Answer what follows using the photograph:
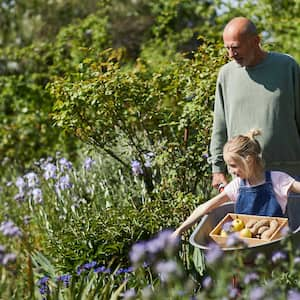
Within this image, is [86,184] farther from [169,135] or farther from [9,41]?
[9,41]

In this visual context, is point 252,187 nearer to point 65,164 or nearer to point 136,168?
point 136,168

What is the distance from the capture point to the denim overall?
383 cm

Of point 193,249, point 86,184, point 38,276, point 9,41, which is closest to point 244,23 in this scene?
point 193,249

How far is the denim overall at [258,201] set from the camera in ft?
12.6

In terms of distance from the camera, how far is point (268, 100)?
13.4 feet

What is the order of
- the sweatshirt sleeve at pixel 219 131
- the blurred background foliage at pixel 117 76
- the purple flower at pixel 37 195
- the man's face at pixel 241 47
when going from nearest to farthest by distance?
the man's face at pixel 241 47, the sweatshirt sleeve at pixel 219 131, the blurred background foliage at pixel 117 76, the purple flower at pixel 37 195

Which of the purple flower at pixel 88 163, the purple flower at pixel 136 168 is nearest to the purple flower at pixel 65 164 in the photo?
the purple flower at pixel 88 163

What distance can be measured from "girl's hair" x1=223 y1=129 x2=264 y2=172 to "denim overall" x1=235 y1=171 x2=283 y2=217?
107 millimetres

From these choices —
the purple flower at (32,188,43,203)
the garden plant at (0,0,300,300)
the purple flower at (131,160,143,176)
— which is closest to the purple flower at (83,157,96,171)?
the garden plant at (0,0,300,300)

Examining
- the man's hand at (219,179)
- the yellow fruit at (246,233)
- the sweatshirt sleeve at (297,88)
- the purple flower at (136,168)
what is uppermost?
the sweatshirt sleeve at (297,88)

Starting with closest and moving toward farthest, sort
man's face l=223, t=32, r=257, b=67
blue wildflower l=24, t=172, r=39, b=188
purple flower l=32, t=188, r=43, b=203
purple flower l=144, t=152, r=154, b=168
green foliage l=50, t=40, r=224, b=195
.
Result: man's face l=223, t=32, r=257, b=67
green foliage l=50, t=40, r=224, b=195
purple flower l=144, t=152, r=154, b=168
purple flower l=32, t=188, r=43, b=203
blue wildflower l=24, t=172, r=39, b=188

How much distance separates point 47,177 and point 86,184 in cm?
32

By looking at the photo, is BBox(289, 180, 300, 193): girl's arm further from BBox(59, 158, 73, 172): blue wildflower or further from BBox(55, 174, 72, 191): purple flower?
BBox(59, 158, 73, 172): blue wildflower

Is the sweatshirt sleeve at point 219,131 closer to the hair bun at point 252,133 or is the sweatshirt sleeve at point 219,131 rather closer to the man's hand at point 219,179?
the man's hand at point 219,179
